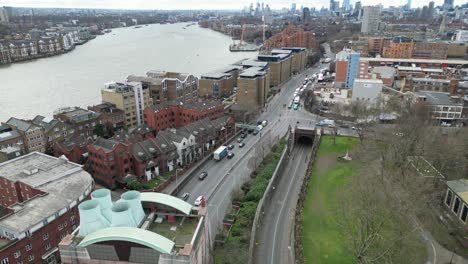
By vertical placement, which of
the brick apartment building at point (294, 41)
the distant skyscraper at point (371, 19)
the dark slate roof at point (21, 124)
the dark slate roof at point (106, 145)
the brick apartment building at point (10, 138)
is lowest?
the brick apartment building at point (10, 138)

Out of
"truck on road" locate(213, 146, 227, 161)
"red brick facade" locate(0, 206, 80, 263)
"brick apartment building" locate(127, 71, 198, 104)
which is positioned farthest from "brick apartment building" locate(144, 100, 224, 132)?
"red brick facade" locate(0, 206, 80, 263)

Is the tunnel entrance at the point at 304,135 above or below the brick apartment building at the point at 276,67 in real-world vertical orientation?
below

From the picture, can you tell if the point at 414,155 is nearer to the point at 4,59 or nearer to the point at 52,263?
the point at 52,263

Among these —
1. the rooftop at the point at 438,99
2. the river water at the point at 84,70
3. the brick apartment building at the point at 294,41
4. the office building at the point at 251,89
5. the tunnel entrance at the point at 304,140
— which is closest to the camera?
the tunnel entrance at the point at 304,140

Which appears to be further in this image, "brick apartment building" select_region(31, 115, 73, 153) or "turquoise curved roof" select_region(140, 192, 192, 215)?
"brick apartment building" select_region(31, 115, 73, 153)

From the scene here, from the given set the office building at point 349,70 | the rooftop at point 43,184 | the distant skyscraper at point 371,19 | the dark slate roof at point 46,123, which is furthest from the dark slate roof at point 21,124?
the distant skyscraper at point 371,19

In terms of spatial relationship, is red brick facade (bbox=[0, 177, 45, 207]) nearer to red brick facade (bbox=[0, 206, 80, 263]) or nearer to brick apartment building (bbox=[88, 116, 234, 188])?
red brick facade (bbox=[0, 206, 80, 263])

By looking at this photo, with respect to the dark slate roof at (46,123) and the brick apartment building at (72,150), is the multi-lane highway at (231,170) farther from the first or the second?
the dark slate roof at (46,123)
